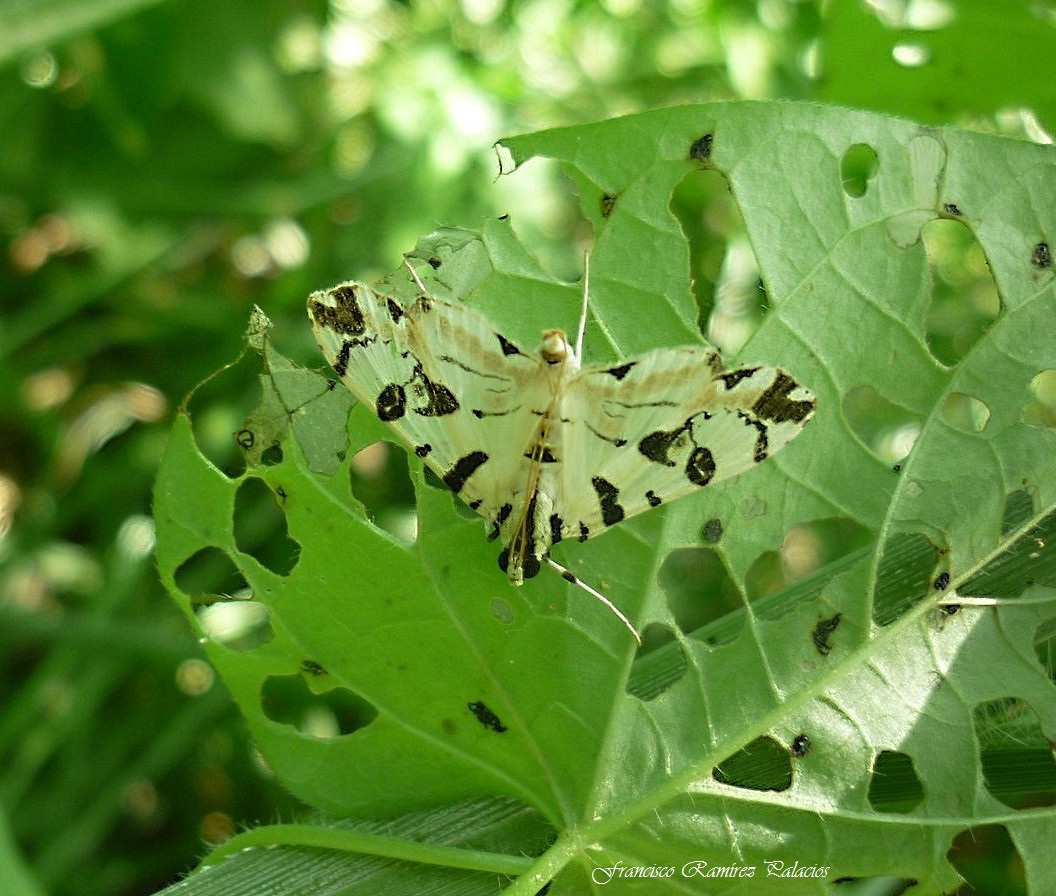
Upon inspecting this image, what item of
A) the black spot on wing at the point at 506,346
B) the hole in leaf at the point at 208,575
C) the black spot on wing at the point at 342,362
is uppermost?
the black spot on wing at the point at 342,362

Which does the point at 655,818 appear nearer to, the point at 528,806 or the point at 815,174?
the point at 528,806

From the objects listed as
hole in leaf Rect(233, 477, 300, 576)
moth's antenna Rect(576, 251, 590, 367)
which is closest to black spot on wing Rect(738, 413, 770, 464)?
moth's antenna Rect(576, 251, 590, 367)

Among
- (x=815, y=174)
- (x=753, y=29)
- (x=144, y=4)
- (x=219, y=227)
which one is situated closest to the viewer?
(x=815, y=174)

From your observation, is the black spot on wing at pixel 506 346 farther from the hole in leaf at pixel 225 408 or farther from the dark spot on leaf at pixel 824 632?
the hole in leaf at pixel 225 408

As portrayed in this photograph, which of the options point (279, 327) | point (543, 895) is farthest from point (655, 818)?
point (279, 327)

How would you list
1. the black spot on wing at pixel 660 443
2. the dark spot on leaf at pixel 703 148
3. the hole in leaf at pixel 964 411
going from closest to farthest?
the dark spot on leaf at pixel 703 148 → the black spot on wing at pixel 660 443 → the hole in leaf at pixel 964 411

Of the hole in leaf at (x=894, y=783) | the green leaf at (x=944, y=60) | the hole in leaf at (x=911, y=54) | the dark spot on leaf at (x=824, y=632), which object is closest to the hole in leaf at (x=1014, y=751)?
the hole in leaf at (x=894, y=783)
